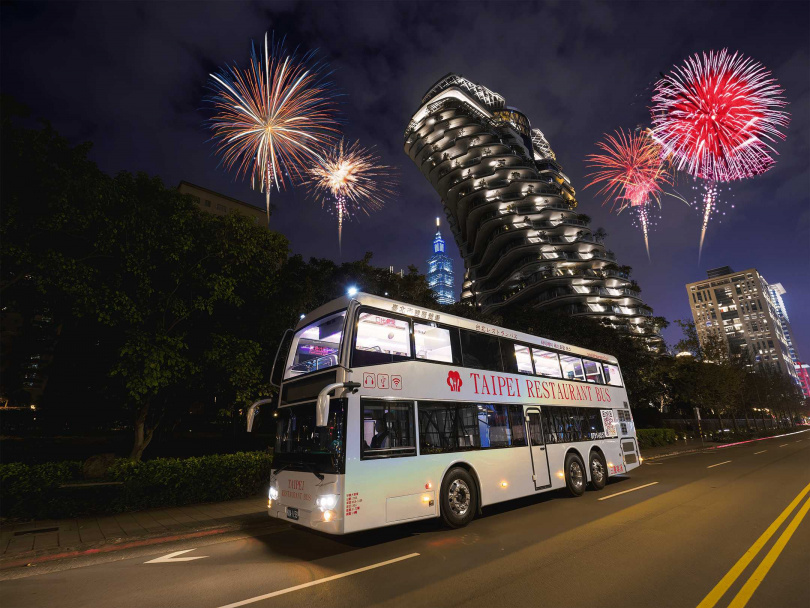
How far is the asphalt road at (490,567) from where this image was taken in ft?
15.0

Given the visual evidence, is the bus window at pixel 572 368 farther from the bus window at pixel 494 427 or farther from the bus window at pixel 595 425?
the bus window at pixel 494 427

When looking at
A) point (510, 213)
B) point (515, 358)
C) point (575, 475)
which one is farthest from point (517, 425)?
point (510, 213)

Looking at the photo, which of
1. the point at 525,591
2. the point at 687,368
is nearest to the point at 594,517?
the point at 525,591

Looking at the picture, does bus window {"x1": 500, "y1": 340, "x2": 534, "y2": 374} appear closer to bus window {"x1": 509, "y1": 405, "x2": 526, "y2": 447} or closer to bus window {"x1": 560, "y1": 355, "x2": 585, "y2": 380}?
bus window {"x1": 509, "y1": 405, "x2": 526, "y2": 447}

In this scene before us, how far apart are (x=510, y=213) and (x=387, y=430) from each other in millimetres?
83606

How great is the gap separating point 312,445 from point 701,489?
11.3 m

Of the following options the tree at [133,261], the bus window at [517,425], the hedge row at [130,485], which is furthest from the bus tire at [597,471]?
the tree at [133,261]

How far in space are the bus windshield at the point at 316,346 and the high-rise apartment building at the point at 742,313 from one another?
17001 cm

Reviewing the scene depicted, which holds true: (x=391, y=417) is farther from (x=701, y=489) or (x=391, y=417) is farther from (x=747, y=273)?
(x=747, y=273)

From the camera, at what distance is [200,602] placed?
4.65m

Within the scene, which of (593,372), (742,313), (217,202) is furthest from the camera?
(742,313)

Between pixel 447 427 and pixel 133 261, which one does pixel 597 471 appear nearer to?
pixel 447 427

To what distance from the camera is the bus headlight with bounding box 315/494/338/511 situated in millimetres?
6211

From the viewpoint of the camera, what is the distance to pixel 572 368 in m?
12.6
